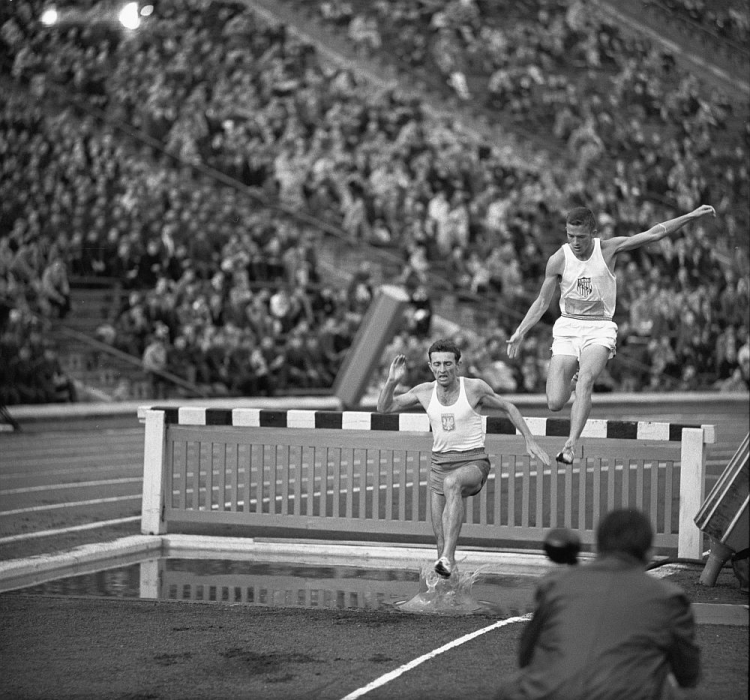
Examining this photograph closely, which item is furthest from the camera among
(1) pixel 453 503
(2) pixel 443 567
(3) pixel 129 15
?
(3) pixel 129 15

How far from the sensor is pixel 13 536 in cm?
1212

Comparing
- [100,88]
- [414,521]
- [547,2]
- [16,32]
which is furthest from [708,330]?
[414,521]

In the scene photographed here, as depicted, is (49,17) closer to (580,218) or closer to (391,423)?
(391,423)

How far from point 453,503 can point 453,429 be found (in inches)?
21.8

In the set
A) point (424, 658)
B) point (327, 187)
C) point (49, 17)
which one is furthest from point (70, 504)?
point (49, 17)

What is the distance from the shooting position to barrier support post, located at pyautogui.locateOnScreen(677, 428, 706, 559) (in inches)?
425

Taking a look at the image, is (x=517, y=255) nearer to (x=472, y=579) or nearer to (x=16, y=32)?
(x=16, y=32)

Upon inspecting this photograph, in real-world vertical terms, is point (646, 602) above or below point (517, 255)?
below

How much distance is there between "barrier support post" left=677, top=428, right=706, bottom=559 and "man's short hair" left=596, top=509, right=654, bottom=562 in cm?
659

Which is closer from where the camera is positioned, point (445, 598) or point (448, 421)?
point (445, 598)

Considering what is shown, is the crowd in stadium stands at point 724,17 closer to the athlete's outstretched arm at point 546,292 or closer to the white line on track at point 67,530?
the white line on track at point 67,530

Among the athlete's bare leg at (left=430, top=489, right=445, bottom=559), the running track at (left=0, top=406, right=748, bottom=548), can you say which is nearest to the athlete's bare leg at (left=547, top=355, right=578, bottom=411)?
the athlete's bare leg at (left=430, top=489, right=445, bottom=559)

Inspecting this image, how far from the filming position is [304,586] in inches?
408

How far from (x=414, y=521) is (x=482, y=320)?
19.7m
